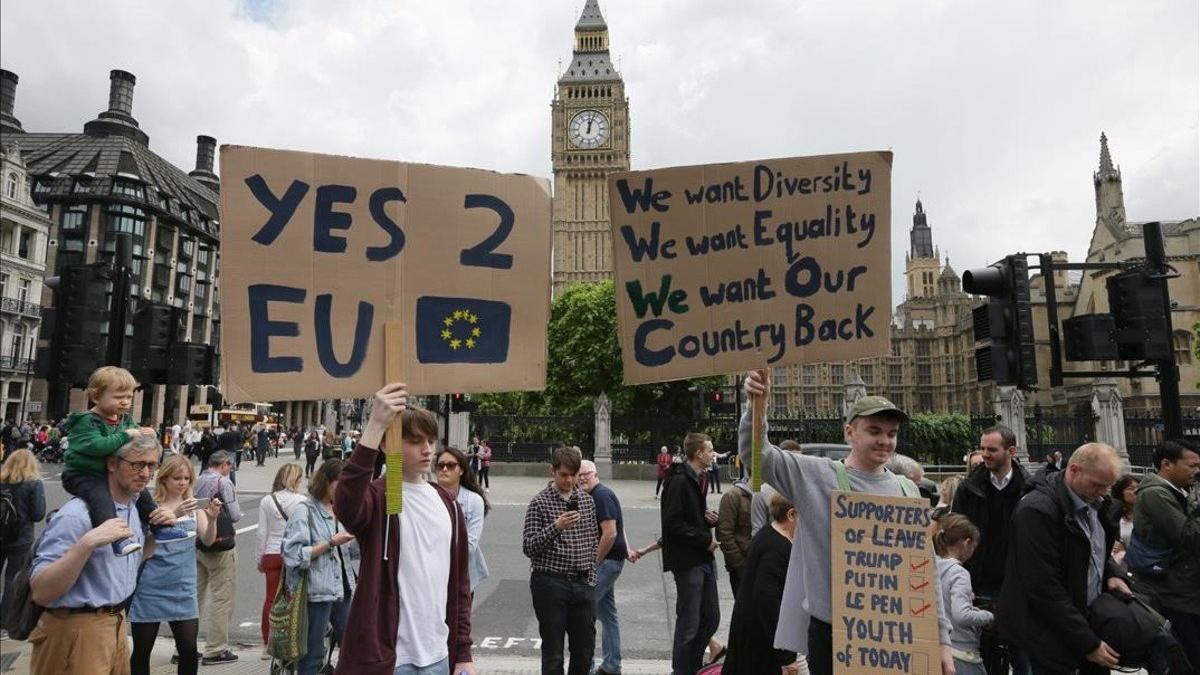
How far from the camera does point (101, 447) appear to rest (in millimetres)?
3707

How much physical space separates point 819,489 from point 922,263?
136438 mm

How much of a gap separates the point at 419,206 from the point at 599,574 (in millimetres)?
3988

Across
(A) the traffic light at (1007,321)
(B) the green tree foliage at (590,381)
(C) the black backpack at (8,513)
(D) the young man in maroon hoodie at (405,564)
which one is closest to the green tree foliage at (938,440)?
(B) the green tree foliage at (590,381)

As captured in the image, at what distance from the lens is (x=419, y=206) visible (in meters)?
3.33

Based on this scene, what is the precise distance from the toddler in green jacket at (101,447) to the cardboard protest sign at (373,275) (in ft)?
3.83

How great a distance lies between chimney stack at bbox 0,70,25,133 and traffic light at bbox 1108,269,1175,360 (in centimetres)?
7639

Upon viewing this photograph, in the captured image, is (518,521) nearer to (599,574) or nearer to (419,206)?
(599,574)

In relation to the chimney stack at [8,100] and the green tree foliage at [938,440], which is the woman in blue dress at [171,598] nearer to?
the green tree foliage at [938,440]

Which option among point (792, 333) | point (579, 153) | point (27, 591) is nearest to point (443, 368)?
point (792, 333)

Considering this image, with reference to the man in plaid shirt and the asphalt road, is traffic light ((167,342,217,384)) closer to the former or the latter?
the asphalt road

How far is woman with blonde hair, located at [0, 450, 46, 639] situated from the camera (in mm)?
6457

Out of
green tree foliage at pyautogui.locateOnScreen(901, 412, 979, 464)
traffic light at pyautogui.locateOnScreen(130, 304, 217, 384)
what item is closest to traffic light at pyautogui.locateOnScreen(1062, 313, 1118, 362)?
traffic light at pyautogui.locateOnScreen(130, 304, 217, 384)

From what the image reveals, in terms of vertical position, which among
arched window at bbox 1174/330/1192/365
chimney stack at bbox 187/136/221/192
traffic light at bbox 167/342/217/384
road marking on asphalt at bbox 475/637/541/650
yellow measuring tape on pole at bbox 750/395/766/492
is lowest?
road marking on asphalt at bbox 475/637/541/650

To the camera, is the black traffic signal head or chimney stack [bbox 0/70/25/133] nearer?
the black traffic signal head
